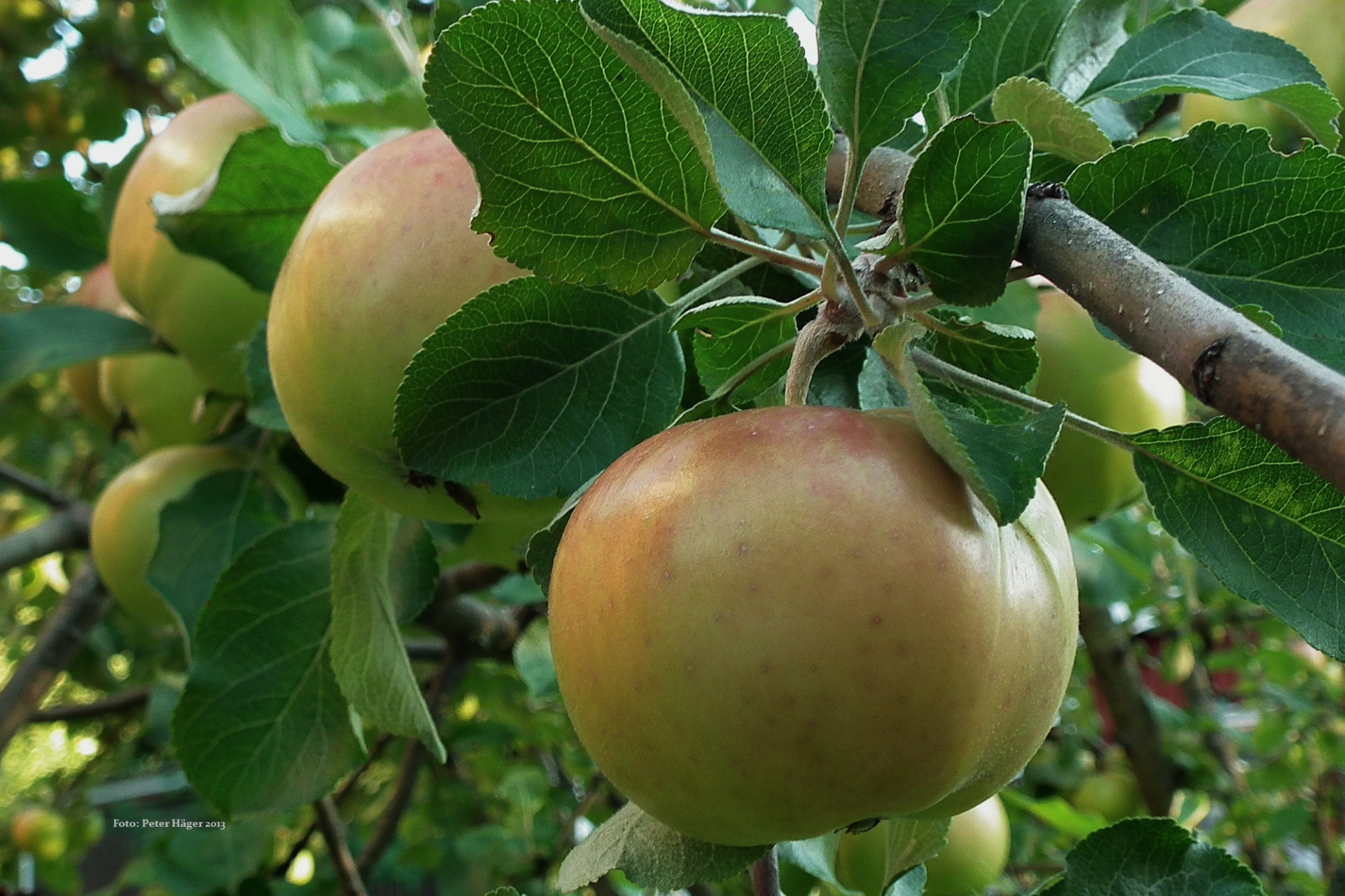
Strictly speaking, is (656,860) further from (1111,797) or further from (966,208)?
(1111,797)

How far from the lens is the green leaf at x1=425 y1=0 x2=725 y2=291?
392 mm

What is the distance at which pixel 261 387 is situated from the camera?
0.82 m

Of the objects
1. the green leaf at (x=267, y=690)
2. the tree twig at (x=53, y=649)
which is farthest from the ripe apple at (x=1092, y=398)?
the tree twig at (x=53, y=649)

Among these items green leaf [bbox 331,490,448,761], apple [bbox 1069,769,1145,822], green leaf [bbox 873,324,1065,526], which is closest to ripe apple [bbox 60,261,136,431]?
green leaf [bbox 331,490,448,761]

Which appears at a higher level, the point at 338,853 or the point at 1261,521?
the point at 1261,521

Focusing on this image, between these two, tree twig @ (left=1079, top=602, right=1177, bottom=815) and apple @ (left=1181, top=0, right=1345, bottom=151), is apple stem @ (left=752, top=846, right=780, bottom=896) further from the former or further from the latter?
tree twig @ (left=1079, top=602, right=1177, bottom=815)

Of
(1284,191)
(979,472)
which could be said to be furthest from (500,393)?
(1284,191)

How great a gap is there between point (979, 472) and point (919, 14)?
0.19m

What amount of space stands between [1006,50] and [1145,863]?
0.47m

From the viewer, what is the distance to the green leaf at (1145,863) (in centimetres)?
60

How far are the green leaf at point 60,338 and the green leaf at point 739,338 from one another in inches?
27.4

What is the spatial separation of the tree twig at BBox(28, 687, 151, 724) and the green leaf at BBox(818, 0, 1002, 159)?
152cm

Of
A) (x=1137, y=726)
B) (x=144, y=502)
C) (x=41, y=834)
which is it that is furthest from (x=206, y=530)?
(x=41, y=834)

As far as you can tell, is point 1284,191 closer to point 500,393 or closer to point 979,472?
point 979,472
